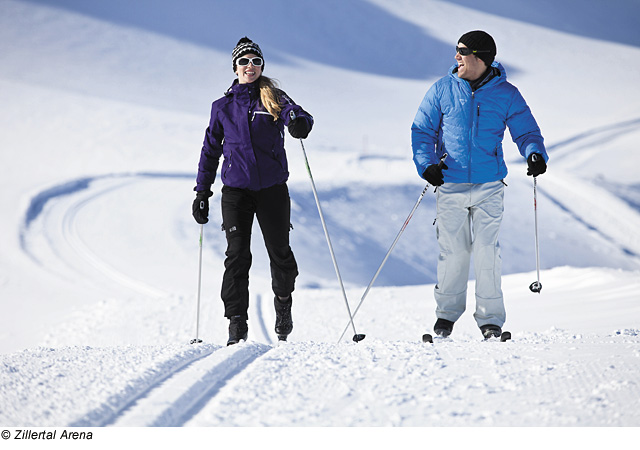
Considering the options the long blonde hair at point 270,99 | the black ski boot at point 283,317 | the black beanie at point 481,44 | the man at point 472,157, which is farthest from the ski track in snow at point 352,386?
the black beanie at point 481,44

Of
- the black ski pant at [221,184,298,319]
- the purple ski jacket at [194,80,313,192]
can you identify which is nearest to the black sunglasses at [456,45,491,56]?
the purple ski jacket at [194,80,313,192]

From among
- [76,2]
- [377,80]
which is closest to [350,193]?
[377,80]

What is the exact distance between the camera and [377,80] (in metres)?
16.8

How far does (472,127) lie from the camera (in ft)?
10.4

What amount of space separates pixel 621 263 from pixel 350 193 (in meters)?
3.45

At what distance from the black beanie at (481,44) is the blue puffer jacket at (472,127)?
89 millimetres

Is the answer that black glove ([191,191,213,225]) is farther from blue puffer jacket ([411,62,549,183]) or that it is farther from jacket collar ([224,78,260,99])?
blue puffer jacket ([411,62,549,183])

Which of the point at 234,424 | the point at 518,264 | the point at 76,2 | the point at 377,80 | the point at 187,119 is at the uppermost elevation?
the point at 76,2

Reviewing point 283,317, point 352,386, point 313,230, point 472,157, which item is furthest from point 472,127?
→ point 313,230

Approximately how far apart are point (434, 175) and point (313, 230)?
4.85 metres

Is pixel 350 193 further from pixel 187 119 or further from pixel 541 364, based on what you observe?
pixel 541 364

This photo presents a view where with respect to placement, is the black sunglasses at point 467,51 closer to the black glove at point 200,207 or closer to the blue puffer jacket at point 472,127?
the blue puffer jacket at point 472,127

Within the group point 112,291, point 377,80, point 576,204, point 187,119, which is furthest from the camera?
point 377,80

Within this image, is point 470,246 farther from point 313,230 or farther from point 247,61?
point 313,230
